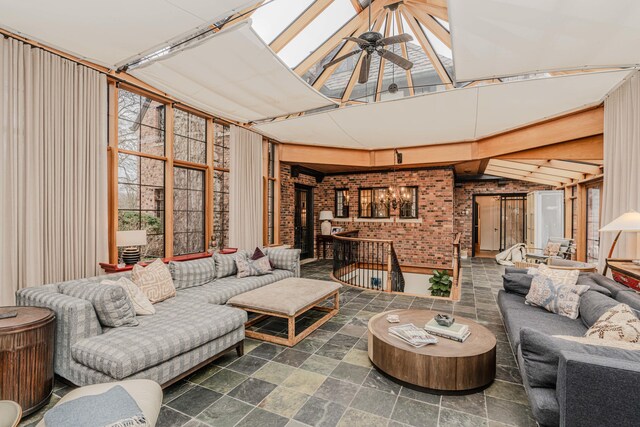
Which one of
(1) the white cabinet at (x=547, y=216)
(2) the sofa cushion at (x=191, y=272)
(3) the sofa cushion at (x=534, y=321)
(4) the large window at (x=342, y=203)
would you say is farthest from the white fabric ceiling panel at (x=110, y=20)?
(1) the white cabinet at (x=547, y=216)

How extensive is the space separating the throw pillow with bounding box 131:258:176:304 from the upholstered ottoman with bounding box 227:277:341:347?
696 mm

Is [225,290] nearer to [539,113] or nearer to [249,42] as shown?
[249,42]

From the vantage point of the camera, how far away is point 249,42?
9.32 feet

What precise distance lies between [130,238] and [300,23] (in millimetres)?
3298

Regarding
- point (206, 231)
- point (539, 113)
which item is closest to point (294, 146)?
point (206, 231)

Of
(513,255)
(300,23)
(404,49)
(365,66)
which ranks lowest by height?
(513,255)

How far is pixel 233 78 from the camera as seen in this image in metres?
3.60

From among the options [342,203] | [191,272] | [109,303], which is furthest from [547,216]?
[109,303]

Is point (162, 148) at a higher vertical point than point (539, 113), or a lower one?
lower

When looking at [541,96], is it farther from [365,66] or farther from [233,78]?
[233,78]

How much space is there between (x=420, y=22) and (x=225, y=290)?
4.41 m

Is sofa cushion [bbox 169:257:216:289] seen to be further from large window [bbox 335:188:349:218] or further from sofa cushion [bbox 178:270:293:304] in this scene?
large window [bbox 335:188:349:218]

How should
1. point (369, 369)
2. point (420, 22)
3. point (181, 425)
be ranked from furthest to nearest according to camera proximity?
point (420, 22)
point (369, 369)
point (181, 425)

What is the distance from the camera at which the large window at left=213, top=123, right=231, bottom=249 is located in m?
5.52
